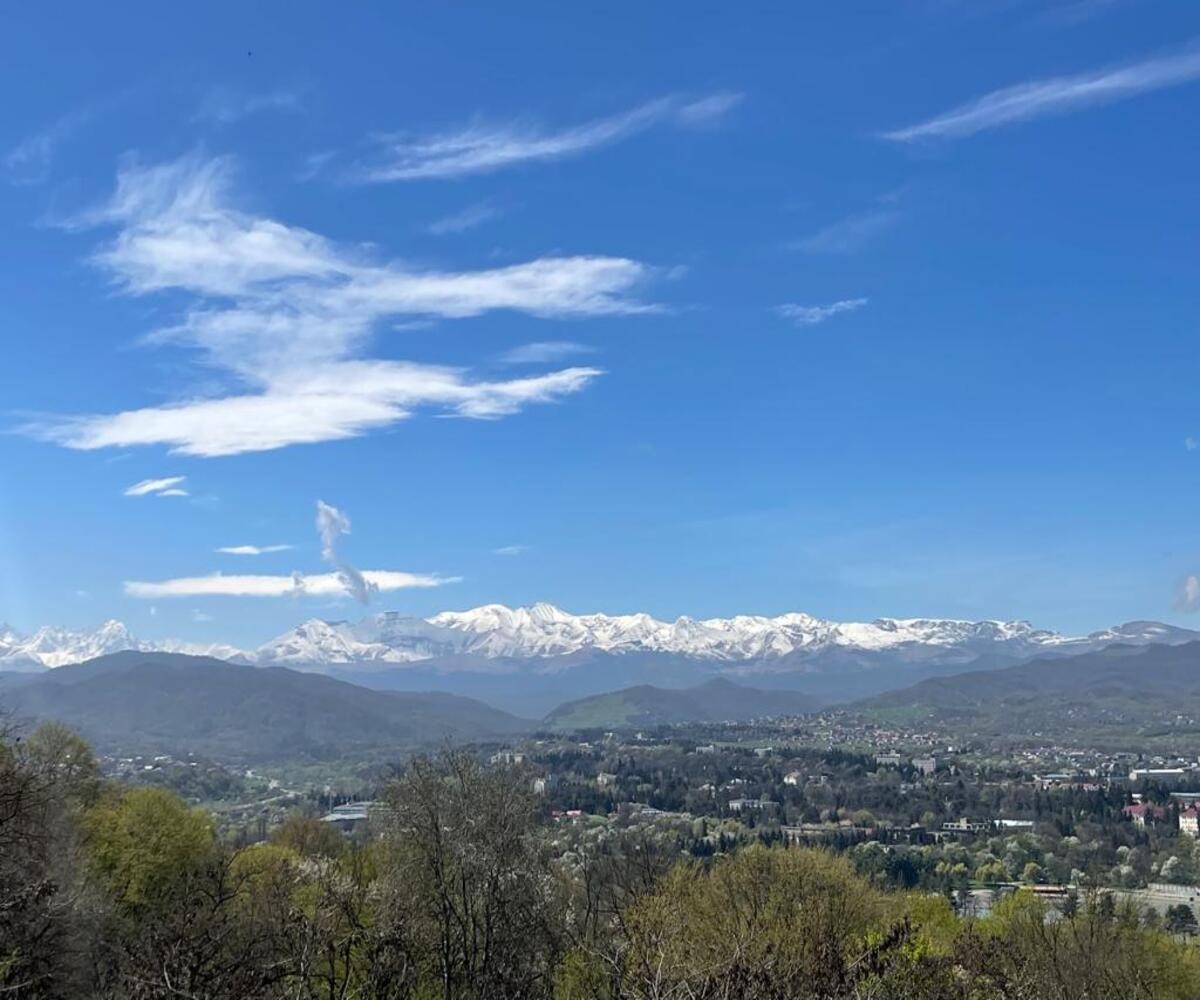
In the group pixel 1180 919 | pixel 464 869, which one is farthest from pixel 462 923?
pixel 1180 919

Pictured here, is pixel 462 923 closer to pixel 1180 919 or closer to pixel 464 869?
pixel 464 869

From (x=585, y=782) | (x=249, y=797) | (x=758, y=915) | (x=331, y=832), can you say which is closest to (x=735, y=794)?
(x=585, y=782)

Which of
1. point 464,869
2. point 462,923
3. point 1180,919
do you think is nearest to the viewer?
point 462,923

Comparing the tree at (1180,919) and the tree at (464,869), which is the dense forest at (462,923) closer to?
the tree at (464,869)

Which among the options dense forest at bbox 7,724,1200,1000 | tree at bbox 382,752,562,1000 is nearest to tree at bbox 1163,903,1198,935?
dense forest at bbox 7,724,1200,1000

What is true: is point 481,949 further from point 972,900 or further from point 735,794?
point 735,794

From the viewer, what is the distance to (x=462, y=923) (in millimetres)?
28500

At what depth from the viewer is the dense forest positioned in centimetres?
1597

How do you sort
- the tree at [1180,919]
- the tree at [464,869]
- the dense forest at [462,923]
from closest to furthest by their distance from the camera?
the dense forest at [462,923] → the tree at [464,869] → the tree at [1180,919]

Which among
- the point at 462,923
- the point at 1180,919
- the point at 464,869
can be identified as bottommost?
the point at 1180,919

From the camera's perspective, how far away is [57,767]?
140ft

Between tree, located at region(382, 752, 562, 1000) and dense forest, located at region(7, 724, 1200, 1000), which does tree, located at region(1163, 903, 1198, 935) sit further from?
tree, located at region(382, 752, 562, 1000)

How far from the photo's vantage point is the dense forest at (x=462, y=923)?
15969 mm

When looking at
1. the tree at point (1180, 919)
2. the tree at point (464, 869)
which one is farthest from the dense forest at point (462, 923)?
the tree at point (1180, 919)
